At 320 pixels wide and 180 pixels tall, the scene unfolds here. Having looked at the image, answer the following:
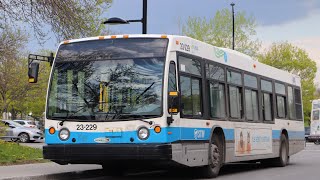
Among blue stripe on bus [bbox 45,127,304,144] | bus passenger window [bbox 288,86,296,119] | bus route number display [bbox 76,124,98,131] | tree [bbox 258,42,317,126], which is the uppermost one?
tree [bbox 258,42,317,126]

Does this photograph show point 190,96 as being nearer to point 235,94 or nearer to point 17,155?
point 235,94

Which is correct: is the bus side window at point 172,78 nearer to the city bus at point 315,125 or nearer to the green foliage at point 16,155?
the green foliage at point 16,155

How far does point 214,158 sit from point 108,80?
335cm

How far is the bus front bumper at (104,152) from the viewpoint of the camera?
451 inches

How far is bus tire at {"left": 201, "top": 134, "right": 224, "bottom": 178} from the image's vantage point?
1356 centimetres

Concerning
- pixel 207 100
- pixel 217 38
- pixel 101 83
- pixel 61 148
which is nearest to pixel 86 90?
pixel 101 83

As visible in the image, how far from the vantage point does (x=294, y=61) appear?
239 ft

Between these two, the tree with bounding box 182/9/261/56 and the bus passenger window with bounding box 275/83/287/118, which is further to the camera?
the tree with bounding box 182/9/261/56

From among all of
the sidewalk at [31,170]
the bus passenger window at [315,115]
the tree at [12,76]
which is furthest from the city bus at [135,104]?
the bus passenger window at [315,115]

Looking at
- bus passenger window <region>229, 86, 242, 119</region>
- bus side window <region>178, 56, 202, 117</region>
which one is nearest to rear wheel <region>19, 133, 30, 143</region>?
bus passenger window <region>229, 86, 242, 119</region>

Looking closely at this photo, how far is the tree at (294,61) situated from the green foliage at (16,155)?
180 feet

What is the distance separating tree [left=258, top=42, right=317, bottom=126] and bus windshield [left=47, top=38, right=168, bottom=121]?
61.3 m

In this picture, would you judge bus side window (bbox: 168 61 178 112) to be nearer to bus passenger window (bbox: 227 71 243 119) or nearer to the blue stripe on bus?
the blue stripe on bus

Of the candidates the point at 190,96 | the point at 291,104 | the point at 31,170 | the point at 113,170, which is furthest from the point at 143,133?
the point at 291,104
